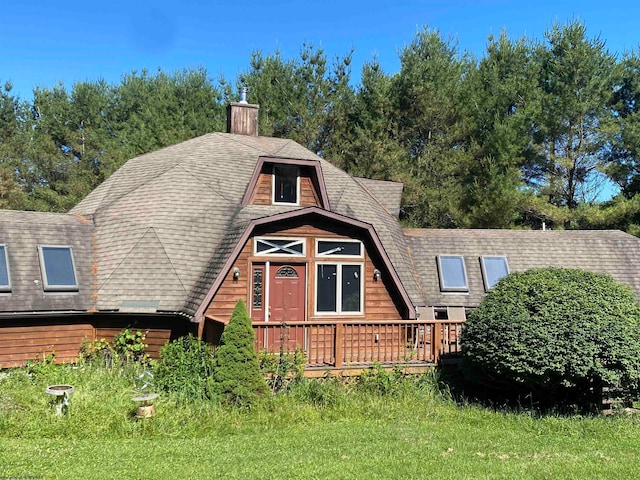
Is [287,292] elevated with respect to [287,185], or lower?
lower

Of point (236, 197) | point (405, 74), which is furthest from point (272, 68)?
point (236, 197)

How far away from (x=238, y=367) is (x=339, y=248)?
4.79 metres

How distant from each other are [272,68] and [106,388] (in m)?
27.5

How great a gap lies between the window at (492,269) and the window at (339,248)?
4.74 m

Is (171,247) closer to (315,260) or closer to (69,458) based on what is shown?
(315,260)

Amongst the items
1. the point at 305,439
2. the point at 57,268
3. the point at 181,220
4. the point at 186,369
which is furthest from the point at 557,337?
the point at 57,268

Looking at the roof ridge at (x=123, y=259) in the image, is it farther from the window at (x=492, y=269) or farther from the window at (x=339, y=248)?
the window at (x=492, y=269)

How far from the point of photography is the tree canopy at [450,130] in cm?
2744

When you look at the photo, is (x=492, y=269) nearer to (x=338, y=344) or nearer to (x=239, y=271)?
(x=338, y=344)

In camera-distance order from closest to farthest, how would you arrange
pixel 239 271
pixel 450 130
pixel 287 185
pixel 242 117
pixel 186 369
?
pixel 186 369, pixel 239 271, pixel 287 185, pixel 242 117, pixel 450 130

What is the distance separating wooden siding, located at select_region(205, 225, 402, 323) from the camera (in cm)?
1266

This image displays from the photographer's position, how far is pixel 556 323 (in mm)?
9688

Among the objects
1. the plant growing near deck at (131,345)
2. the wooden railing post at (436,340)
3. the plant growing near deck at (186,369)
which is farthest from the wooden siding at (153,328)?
the wooden railing post at (436,340)

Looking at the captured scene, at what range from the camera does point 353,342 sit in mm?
11961
